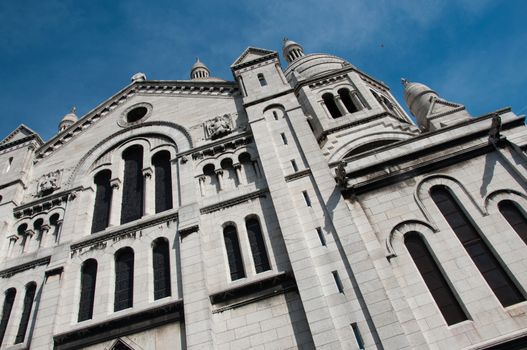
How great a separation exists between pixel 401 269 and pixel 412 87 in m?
14.2

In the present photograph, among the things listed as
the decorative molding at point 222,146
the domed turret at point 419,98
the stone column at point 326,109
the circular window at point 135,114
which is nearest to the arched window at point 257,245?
the decorative molding at point 222,146

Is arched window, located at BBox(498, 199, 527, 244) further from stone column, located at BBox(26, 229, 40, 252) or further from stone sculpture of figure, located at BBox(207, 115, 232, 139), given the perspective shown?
stone column, located at BBox(26, 229, 40, 252)

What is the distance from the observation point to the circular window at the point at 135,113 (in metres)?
23.0

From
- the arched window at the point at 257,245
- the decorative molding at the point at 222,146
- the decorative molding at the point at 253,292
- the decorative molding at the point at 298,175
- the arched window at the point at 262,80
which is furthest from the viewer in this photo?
the arched window at the point at 262,80

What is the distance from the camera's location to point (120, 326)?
14.0m

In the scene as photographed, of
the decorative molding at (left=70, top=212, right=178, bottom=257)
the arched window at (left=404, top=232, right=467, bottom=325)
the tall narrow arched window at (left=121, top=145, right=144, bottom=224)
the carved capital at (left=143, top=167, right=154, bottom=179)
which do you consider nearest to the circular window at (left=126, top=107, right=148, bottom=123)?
the tall narrow arched window at (left=121, top=145, right=144, bottom=224)

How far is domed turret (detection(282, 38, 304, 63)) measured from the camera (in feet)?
119

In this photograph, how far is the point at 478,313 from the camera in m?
11.5

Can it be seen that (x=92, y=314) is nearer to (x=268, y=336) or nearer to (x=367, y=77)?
(x=268, y=336)

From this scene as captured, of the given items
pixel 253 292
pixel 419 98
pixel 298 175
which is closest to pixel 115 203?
Answer: pixel 298 175

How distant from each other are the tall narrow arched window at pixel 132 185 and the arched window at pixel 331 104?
37.6ft

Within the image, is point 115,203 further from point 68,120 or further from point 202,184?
point 68,120

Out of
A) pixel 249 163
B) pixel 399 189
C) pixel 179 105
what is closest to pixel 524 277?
pixel 399 189

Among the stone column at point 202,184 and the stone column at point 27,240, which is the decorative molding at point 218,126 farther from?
the stone column at point 27,240
